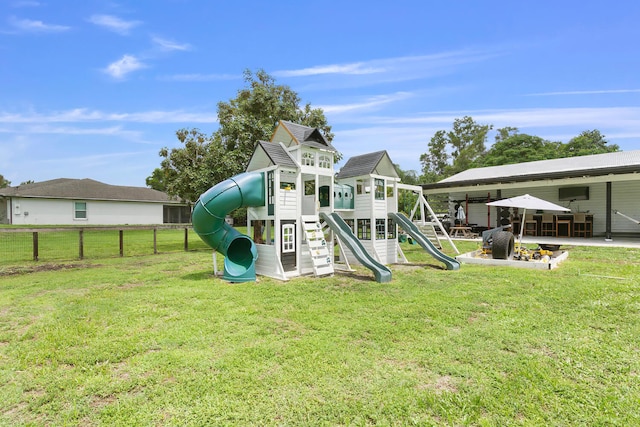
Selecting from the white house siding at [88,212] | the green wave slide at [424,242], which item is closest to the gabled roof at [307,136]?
the green wave slide at [424,242]

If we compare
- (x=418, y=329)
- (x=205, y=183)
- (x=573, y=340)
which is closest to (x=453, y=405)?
(x=418, y=329)

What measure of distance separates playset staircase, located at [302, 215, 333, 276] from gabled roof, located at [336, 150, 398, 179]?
249cm

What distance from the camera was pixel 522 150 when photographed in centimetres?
3700

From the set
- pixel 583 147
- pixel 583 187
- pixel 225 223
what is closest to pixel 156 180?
pixel 225 223

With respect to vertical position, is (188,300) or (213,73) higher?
(213,73)

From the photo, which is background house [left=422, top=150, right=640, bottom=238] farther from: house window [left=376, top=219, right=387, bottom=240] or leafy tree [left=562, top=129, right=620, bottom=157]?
leafy tree [left=562, top=129, right=620, bottom=157]

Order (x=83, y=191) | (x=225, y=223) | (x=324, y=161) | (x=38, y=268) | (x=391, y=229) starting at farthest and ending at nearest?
(x=83, y=191), (x=391, y=229), (x=324, y=161), (x=38, y=268), (x=225, y=223)

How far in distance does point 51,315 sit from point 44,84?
10.5m

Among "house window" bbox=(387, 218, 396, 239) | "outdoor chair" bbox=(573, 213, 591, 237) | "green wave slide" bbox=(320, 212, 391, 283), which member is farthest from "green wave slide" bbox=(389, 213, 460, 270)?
"outdoor chair" bbox=(573, 213, 591, 237)

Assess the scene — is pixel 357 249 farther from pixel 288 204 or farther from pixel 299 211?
pixel 288 204

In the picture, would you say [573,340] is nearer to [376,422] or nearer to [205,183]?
[376,422]

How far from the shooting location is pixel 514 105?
1936cm

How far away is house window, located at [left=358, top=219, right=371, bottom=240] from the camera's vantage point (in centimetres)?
1020

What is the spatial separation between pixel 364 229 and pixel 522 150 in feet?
118
